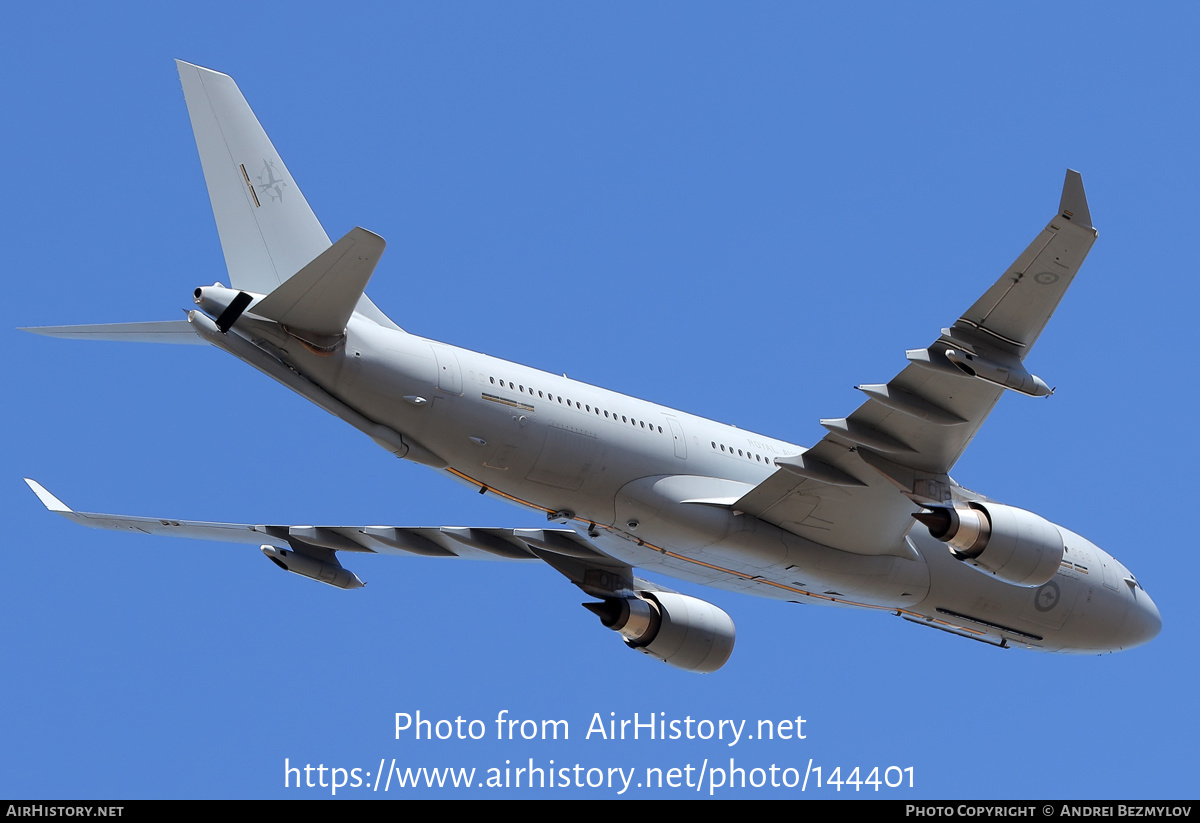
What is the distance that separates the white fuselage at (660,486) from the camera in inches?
789

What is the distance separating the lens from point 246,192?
68.2ft

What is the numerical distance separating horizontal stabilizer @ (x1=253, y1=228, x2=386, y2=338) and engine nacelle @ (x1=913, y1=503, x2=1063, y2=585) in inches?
396

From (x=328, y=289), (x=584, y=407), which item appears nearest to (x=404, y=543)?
(x=584, y=407)

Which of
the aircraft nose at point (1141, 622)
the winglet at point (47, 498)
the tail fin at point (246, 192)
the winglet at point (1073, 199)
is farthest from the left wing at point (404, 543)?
the winglet at point (1073, 199)

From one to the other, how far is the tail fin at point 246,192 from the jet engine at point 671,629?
7.81 metres

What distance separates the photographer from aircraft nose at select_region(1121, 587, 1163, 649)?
26.5 meters

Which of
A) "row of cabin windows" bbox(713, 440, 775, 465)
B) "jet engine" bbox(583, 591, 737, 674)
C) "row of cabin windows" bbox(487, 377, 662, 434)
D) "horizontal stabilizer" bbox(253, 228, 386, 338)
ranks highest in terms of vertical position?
"row of cabin windows" bbox(713, 440, 775, 465)

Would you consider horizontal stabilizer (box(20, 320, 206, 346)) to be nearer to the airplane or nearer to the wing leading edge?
the airplane

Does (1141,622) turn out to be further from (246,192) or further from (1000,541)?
(246,192)

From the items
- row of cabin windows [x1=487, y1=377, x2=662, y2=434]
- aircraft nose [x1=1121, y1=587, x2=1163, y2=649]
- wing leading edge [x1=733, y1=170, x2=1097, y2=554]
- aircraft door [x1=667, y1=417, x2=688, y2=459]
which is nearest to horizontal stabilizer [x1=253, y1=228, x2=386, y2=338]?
row of cabin windows [x1=487, y1=377, x2=662, y2=434]

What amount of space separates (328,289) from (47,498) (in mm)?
8268
